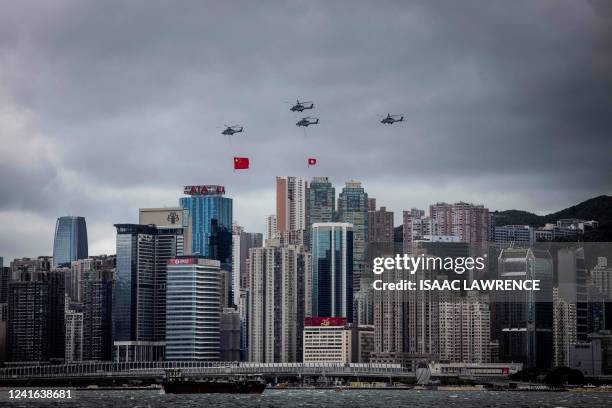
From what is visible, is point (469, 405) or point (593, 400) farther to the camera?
point (593, 400)

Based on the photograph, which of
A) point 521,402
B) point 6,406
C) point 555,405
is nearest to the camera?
point 6,406

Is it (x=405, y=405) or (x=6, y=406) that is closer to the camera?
(x=6, y=406)

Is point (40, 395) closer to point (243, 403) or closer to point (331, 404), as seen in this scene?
point (243, 403)

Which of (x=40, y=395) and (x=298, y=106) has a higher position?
(x=298, y=106)

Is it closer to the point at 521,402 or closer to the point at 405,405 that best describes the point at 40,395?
the point at 405,405

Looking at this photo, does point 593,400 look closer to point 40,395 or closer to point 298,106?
point 298,106

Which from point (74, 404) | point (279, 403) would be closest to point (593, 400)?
point (279, 403)

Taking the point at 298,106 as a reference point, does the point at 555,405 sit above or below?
below

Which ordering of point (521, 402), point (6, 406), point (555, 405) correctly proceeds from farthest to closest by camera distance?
1. point (521, 402)
2. point (555, 405)
3. point (6, 406)


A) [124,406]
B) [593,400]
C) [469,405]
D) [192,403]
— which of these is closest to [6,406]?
[124,406]
